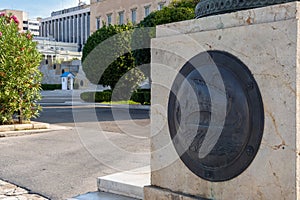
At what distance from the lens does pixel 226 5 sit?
264 cm

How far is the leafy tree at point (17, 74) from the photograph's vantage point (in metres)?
9.14

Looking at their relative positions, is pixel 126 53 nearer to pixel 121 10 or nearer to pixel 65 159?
pixel 65 159

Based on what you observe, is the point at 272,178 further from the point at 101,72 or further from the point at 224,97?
the point at 101,72

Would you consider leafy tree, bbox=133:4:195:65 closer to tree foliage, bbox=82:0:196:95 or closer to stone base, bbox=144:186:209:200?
tree foliage, bbox=82:0:196:95

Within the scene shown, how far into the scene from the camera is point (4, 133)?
872 cm

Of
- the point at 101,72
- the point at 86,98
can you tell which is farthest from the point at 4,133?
the point at 86,98

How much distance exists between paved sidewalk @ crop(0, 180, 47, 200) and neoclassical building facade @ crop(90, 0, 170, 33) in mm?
41933

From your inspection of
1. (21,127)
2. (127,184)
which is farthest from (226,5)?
(21,127)

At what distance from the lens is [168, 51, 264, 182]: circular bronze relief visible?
2.17 meters

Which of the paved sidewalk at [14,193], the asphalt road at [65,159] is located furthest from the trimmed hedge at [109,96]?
the paved sidewalk at [14,193]

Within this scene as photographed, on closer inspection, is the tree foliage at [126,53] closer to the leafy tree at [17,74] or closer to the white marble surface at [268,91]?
the leafy tree at [17,74]

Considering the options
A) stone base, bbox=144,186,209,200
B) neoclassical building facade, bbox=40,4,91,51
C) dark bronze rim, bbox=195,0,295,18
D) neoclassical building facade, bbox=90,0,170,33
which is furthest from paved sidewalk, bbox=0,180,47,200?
neoclassical building facade, bbox=40,4,91,51

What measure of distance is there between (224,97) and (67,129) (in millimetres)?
8410

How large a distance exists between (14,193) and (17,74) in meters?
5.70
